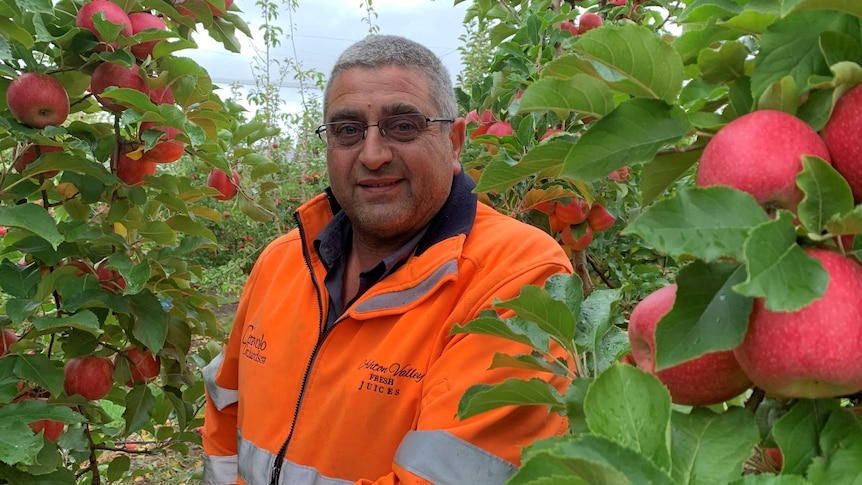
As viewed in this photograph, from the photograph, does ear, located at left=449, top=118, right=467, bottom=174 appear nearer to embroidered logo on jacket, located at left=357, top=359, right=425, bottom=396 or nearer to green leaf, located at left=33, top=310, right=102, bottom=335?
embroidered logo on jacket, located at left=357, top=359, right=425, bottom=396

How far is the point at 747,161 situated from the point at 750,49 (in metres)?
0.16

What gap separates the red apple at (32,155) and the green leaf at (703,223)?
1467 mm

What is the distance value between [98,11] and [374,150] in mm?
608

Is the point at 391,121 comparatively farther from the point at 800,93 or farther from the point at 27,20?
the point at 800,93

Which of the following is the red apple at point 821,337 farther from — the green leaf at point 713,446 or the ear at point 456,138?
the ear at point 456,138

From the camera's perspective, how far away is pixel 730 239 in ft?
1.42

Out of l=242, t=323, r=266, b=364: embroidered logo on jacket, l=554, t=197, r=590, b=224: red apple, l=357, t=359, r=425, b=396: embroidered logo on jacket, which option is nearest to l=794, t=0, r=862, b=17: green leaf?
l=357, t=359, r=425, b=396: embroidered logo on jacket

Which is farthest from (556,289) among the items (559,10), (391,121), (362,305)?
(559,10)

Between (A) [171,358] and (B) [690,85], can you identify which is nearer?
(B) [690,85]

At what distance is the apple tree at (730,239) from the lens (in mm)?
426

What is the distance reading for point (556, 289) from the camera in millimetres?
840

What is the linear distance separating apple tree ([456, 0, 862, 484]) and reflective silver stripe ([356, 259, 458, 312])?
63 cm

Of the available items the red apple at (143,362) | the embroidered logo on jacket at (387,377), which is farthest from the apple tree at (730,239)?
the red apple at (143,362)

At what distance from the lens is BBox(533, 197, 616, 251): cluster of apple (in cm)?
199
